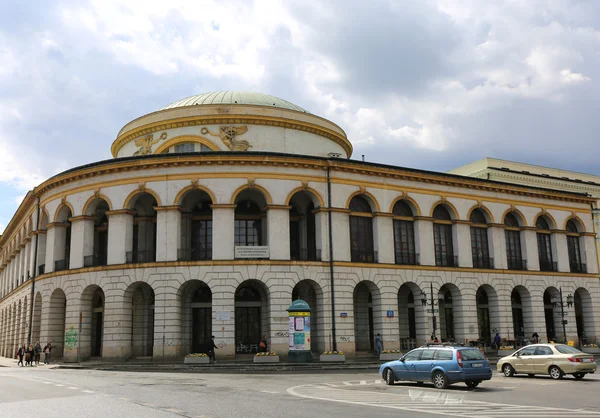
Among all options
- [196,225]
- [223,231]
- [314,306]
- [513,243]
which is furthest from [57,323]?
[513,243]

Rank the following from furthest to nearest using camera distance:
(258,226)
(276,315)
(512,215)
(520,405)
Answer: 1. (512,215)
2. (258,226)
3. (276,315)
4. (520,405)

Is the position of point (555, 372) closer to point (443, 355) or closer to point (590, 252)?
point (443, 355)

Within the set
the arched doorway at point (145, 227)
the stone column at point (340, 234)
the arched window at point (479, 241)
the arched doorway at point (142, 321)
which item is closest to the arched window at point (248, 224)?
the stone column at point (340, 234)

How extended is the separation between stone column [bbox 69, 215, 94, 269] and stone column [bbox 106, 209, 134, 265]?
2.09 metres

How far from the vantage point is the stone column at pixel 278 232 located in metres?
35.2

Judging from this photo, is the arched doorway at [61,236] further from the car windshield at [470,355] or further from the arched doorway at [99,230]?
the car windshield at [470,355]

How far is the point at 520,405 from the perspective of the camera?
14617 millimetres

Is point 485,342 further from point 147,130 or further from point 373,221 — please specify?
point 147,130

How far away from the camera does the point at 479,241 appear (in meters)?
42.9

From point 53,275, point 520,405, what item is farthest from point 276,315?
point 520,405

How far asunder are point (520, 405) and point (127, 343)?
25.4 meters

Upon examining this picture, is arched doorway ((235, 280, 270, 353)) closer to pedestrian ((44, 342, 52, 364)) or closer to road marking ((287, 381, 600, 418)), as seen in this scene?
pedestrian ((44, 342, 52, 364))

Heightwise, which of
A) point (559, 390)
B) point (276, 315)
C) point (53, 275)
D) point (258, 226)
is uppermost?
point (258, 226)

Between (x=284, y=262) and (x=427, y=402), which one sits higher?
(x=284, y=262)
